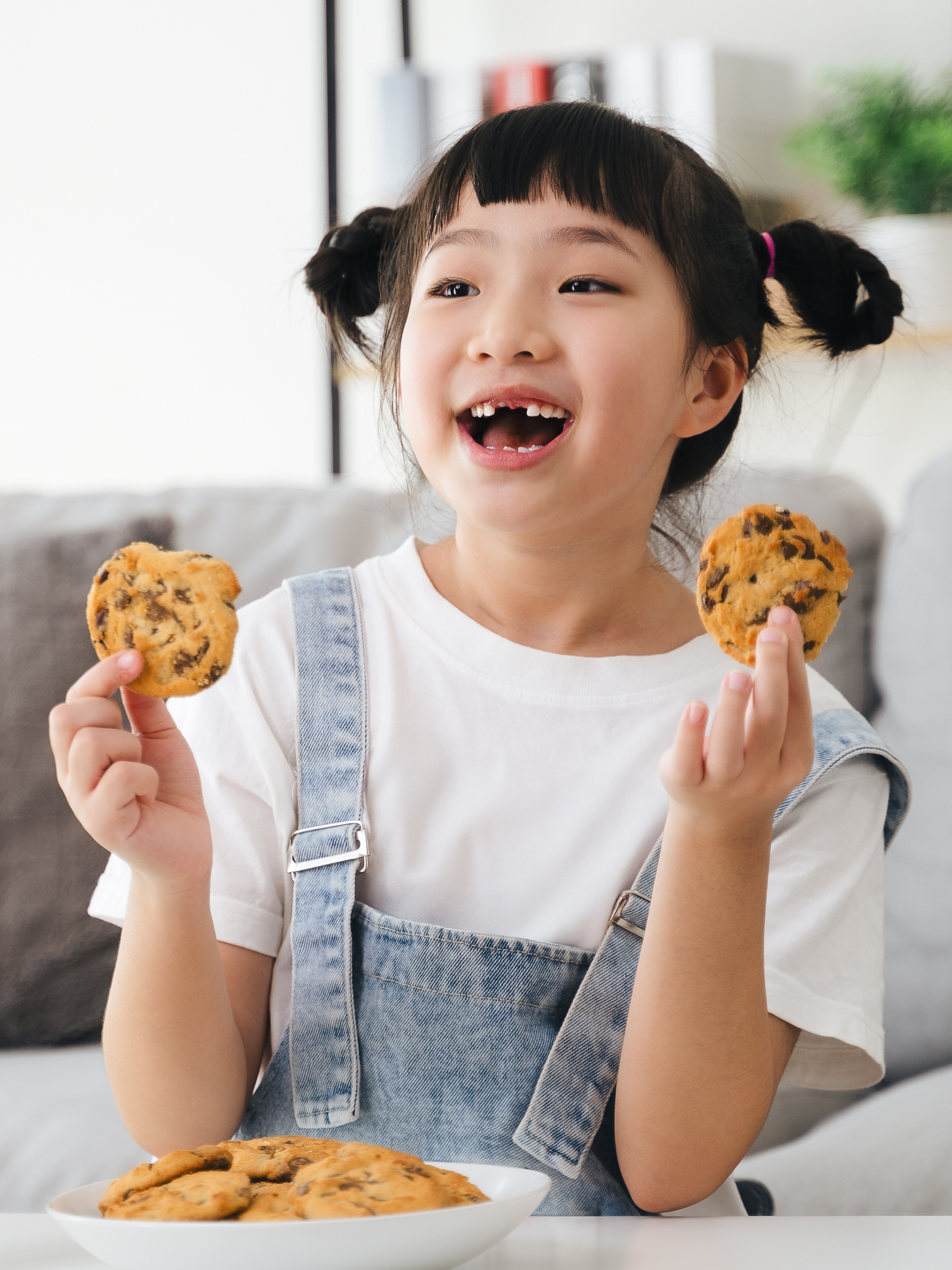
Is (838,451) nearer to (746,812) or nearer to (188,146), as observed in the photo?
(188,146)

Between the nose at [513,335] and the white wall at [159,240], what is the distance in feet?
5.31

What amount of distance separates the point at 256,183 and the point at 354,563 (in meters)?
1.60

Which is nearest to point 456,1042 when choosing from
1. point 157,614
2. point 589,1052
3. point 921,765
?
point 589,1052

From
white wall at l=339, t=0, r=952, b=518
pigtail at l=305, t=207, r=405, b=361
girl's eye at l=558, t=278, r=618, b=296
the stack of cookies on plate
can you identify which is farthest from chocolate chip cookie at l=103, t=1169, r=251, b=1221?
white wall at l=339, t=0, r=952, b=518

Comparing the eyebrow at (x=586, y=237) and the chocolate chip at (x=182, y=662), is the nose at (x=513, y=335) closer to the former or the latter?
the eyebrow at (x=586, y=237)

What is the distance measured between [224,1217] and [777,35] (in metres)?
2.76

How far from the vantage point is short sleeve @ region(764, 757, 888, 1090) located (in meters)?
0.84

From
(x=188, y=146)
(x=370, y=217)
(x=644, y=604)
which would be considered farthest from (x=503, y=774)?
(x=188, y=146)

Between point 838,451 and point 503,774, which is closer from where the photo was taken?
point 503,774

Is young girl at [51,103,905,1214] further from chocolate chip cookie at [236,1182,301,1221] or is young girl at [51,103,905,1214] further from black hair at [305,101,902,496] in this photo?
chocolate chip cookie at [236,1182,301,1221]

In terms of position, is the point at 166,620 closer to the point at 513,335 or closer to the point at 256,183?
the point at 513,335

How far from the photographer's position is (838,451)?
261cm

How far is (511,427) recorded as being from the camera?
2.90ft

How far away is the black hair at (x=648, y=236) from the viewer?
0.89 m
